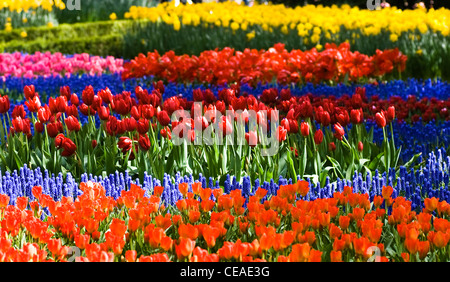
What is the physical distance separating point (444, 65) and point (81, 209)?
7230mm

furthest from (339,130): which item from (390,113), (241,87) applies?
(241,87)

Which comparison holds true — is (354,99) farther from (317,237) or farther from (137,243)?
(137,243)

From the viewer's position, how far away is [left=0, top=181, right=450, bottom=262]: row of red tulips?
246 centimetres

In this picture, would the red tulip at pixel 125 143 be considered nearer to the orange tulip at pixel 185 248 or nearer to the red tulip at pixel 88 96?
the red tulip at pixel 88 96

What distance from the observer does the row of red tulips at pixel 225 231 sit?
2.46 m

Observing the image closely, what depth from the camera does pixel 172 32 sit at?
37.8 ft

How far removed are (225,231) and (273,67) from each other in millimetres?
4817

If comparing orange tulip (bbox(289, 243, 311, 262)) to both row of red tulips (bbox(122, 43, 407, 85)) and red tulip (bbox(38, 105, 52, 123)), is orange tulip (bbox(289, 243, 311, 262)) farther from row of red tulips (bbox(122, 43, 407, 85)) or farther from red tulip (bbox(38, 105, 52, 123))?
row of red tulips (bbox(122, 43, 407, 85))

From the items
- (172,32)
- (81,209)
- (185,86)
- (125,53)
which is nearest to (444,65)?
(185,86)

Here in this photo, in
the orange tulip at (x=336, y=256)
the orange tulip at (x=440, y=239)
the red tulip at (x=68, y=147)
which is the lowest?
the red tulip at (x=68, y=147)

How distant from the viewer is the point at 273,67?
7402mm

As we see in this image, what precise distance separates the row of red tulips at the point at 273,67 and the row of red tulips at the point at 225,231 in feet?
13.9

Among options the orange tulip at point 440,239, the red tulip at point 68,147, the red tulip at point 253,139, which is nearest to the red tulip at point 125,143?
the red tulip at point 68,147

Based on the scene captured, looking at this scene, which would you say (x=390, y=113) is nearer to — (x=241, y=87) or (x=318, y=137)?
(x=318, y=137)
